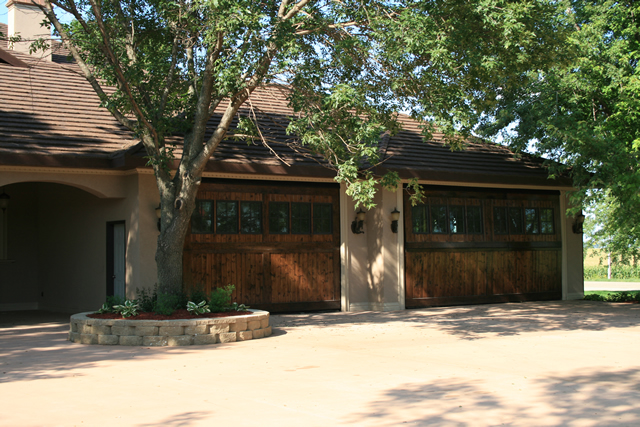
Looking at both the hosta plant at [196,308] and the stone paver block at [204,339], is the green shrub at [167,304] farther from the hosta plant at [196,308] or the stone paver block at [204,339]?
the stone paver block at [204,339]

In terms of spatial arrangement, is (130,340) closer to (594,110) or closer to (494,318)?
(494,318)

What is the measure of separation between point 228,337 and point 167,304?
3.75 feet

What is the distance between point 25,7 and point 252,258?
9.76 meters

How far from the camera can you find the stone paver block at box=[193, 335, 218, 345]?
33.2ft

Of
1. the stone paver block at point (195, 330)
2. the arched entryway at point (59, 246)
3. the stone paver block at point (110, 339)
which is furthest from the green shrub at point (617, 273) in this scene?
the stone paver block at point (110, 339)

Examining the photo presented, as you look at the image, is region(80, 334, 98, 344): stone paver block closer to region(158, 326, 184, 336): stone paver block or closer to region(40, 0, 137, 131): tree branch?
region(158, 326, 184, 336): stone paver block

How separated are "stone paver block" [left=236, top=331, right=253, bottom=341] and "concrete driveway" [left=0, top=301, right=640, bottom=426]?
0.29 m

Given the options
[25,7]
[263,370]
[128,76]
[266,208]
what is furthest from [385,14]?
[25,7]

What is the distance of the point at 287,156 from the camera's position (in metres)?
14.7

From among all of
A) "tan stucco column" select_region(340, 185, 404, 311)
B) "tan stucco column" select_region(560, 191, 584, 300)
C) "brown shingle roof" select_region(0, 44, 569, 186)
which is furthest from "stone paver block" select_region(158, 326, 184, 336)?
"tan stucco column" select_region(560, 191, 584, 300)

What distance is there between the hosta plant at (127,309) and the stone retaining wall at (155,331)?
367mm

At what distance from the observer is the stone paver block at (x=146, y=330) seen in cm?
1008

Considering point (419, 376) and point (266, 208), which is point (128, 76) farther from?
point (419, 376)

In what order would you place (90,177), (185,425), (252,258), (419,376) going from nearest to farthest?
(185,425) → (419,376) → (90,177) → (252,258)
